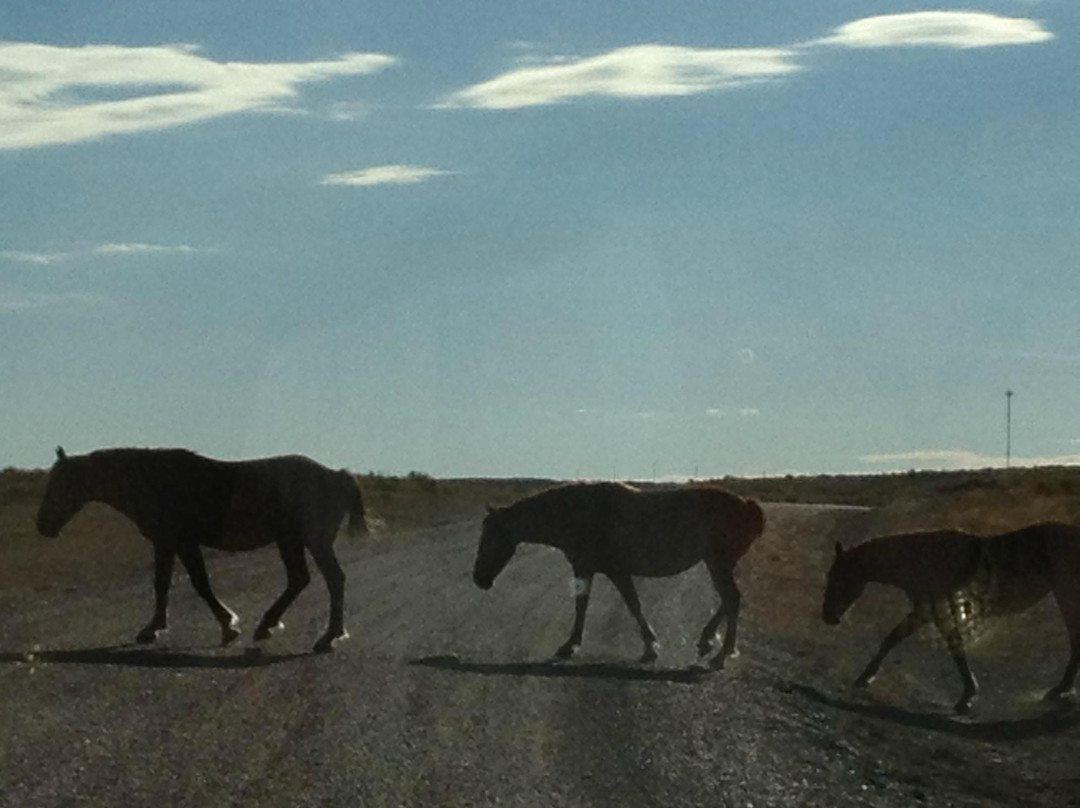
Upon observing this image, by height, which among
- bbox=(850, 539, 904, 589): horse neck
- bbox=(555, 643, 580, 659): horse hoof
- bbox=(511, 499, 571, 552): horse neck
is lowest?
bbox=(555, 643, 580, 659): horse hoof

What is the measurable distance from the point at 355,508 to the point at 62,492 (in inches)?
118

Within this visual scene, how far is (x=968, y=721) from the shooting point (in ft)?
55.0

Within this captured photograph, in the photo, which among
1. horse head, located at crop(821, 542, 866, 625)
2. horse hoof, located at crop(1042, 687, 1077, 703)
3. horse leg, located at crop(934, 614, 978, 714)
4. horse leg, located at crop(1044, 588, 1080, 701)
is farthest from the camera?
horse head, located at crop(821, 542, 866, 625)

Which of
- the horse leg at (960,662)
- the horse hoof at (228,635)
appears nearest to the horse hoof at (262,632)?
the horse hoof at (228,635)

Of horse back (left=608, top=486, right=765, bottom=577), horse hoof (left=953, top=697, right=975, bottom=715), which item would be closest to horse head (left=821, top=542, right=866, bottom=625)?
horse back (left=608, top=486, right=765, bottom=577)

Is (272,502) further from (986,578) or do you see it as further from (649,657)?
(986,578)

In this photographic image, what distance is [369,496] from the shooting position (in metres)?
61.1

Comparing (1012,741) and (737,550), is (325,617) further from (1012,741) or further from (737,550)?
(1012,741)

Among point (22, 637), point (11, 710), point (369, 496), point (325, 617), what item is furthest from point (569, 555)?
point (369, 496)

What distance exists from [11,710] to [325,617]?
844 centimetres

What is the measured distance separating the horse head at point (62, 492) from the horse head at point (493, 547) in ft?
13.7

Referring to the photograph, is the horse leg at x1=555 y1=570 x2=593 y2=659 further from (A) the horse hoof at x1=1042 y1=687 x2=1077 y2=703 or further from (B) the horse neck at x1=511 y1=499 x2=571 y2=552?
(A) the horse hoof at x1=1042 y1=687 x2=1077 y2=703

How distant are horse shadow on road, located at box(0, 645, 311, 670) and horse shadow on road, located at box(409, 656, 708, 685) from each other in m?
1.43

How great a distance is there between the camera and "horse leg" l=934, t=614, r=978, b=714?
17500 millimetres
